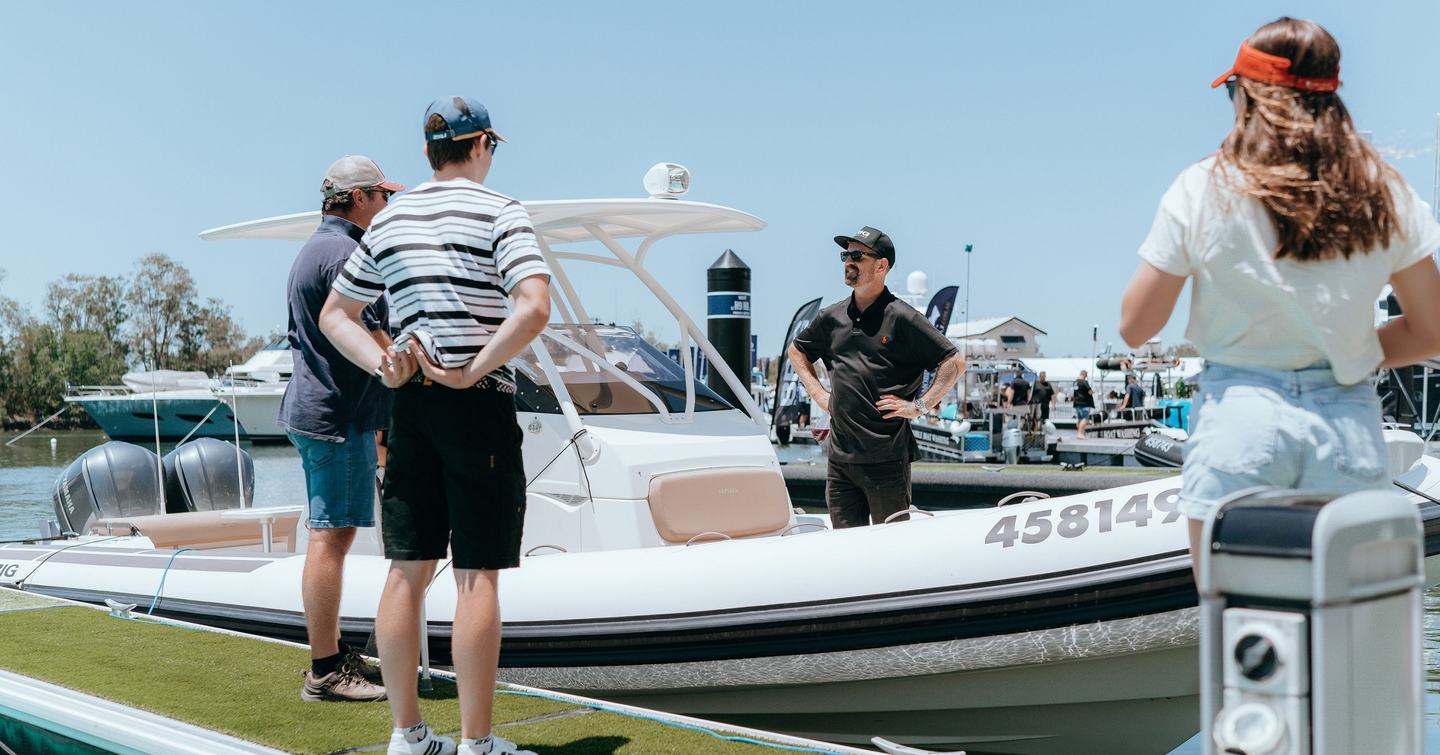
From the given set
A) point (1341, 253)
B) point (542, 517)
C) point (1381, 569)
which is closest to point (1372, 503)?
point (1381, 569)

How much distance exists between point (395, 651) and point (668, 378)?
8.29 ft

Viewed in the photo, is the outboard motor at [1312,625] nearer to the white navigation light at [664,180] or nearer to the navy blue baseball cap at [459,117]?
the navy blue baseball cap at [459,117]

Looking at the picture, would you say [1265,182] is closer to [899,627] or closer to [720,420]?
[899,627]

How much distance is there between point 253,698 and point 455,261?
4.65 feet

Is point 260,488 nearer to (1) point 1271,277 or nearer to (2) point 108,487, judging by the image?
(2) point 108,487

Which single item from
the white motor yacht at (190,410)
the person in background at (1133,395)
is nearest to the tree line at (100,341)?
the white motor yacht at (190,410)

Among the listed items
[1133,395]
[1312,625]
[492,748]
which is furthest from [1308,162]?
[1133,395]

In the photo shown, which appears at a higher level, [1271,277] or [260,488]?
[1271,277]

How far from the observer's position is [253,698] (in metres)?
3.07

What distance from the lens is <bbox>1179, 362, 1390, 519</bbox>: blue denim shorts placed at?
5.64ft

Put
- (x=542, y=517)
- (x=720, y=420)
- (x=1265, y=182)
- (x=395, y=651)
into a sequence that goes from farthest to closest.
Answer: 1. (x=720, y=420)
2. (x=542, y=517)
3. (x=395, y=651)
4. (x=1265, y=182)

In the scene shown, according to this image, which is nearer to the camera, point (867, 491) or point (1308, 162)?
point (1308, 162)

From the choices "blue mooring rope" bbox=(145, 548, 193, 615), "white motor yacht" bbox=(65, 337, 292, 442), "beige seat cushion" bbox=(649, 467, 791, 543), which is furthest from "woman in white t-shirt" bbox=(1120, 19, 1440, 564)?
"white motor yacht" bbox=(65, 337, 292, 442)

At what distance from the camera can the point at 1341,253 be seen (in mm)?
1734
